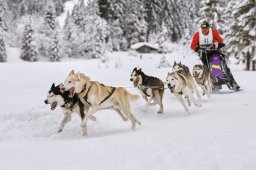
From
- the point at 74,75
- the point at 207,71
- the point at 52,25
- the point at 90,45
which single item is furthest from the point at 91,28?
the point at 74,75

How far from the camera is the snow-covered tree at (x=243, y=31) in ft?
74.6

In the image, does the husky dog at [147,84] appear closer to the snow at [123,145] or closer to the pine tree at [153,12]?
the snow at [123,145]

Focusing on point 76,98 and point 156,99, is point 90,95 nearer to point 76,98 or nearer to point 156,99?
point 76,98

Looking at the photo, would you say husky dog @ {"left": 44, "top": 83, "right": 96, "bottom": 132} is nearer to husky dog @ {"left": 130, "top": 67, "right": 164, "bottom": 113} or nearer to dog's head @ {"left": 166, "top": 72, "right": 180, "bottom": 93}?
husky dog @ {"left": 130, "top": 67, "right": 164, "bottom": 113}

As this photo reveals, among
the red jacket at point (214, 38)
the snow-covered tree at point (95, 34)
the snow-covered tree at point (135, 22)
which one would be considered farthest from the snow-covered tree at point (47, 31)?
the red jacket at point (214, 38)

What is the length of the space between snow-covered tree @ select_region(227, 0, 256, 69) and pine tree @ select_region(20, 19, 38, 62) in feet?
121

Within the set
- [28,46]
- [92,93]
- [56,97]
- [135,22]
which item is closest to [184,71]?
[92,93]

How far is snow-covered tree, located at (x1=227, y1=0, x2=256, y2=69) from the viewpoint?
22.8 metres

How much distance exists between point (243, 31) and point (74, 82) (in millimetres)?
19785

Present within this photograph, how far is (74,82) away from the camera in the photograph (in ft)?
20.3

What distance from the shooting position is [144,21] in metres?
→ 58.5

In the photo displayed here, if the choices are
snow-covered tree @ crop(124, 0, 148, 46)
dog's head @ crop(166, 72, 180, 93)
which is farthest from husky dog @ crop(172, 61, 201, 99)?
snow-covered tree @ crop(124, 0, 148, 46)

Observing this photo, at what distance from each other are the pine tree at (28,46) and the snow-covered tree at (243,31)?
36.9 metres

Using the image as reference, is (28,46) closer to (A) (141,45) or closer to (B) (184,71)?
(A) (141,45)
